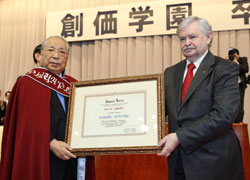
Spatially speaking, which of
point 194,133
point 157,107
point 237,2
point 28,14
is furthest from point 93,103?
point 28,14

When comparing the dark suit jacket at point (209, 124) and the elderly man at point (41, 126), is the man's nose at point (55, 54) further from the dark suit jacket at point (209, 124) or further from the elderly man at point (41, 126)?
the dark suit jacket at point (209, 124)

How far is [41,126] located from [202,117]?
96 centimetres

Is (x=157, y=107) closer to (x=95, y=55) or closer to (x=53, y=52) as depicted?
(x=53, y=52)

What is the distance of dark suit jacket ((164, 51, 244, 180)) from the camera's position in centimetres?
152

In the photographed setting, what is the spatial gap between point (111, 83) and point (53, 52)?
48 centimetres

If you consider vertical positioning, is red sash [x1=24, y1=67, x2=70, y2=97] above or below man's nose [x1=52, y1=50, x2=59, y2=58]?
below

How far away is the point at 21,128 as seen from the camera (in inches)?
75.9

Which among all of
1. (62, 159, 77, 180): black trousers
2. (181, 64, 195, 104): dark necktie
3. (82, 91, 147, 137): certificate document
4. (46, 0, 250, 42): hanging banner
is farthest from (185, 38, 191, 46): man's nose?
(46, 0, 250, 42): hanging banner

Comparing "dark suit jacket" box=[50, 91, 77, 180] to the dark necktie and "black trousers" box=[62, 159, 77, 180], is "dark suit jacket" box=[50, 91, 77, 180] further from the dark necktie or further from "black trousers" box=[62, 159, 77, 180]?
the dark necktie

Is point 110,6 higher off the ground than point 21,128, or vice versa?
point 110,6

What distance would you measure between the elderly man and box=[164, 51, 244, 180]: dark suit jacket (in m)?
0.65

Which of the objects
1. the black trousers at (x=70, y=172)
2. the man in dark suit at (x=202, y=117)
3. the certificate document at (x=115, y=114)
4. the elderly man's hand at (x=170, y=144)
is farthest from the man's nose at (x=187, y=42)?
the black trousers at (x=70, y=172)

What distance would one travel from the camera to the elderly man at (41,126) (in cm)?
188

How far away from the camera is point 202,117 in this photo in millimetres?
1577
